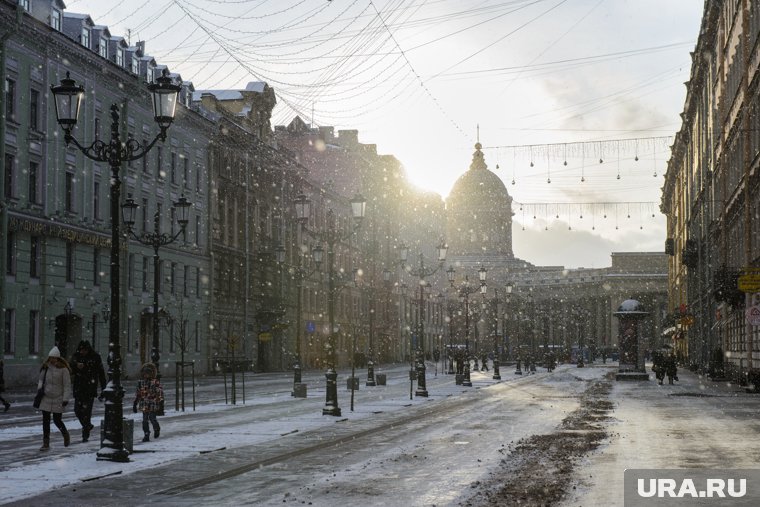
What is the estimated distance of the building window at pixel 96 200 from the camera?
51812mm

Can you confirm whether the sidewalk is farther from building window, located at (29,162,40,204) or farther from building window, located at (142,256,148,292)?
building window, located at (142,256,148,292)

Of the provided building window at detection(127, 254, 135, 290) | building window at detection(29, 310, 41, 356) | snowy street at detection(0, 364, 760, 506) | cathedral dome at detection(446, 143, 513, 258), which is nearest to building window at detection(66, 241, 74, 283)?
building window at detection(29, 310, 41, 356)

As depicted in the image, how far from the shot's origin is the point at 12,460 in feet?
56.1

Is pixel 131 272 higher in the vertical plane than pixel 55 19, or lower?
lower

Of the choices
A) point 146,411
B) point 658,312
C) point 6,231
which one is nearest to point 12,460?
point 146,411

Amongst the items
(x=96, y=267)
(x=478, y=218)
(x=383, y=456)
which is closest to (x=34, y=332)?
(x=96, y=267)

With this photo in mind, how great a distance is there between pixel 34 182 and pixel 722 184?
33293 mm

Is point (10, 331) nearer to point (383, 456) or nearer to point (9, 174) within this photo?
point (9, 174)

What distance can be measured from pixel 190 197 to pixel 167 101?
46.5 m

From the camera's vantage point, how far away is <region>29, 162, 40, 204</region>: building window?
150 ft

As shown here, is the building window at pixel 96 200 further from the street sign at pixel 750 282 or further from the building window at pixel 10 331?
the street sign at pixel 750 282

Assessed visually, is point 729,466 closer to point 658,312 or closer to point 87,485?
point 87,485

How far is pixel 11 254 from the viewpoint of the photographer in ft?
144

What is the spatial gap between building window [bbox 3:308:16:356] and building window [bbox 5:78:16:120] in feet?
25.1
